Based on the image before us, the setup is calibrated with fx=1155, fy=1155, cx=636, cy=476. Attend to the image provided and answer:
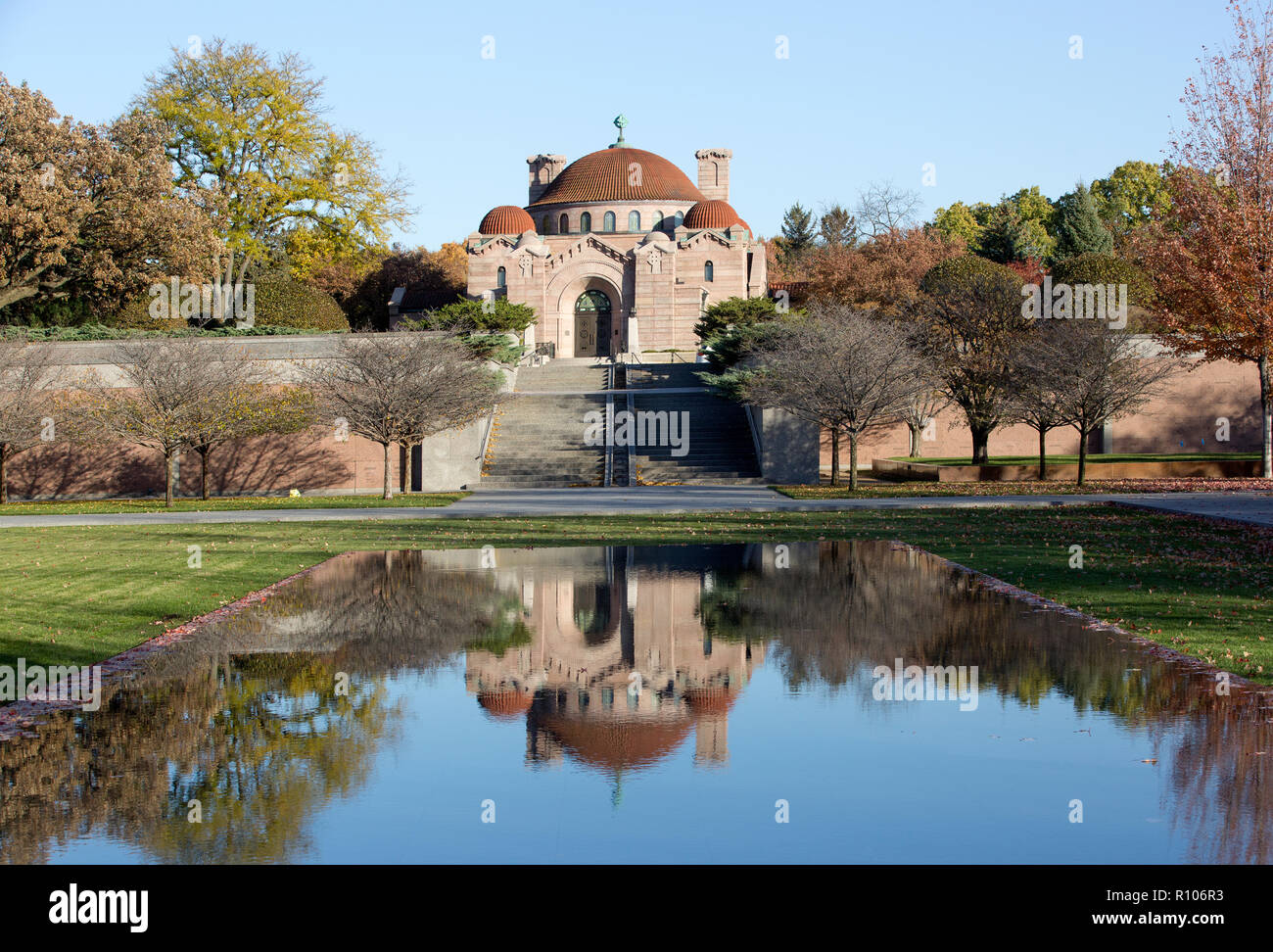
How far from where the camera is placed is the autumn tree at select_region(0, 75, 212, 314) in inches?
1486

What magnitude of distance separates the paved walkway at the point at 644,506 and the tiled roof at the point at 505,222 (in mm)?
36877

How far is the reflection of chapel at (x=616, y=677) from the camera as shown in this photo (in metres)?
8.05

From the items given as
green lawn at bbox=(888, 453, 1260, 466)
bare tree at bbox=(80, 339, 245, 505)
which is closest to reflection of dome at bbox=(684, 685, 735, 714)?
bare tree at bbox=(80, 339, 245, 505)

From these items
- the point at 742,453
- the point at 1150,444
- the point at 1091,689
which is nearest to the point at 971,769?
the point at 1091,689

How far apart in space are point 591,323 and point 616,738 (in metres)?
55.5

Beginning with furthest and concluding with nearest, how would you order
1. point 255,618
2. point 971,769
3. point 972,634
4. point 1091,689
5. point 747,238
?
point 747,238 → point 255,618 → point 972,634 → point 1091,689 → point 971,769

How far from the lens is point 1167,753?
24.8ft

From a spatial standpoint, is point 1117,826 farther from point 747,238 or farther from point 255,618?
point 747,238

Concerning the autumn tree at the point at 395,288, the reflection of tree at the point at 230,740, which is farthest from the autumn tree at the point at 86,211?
the reflection of tree at the point at 230,740

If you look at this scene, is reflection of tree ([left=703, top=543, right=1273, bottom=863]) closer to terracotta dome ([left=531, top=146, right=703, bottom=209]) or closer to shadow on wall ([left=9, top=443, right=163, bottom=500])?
shadow on wall ([left=9, top=443, right=163, bottom=500])

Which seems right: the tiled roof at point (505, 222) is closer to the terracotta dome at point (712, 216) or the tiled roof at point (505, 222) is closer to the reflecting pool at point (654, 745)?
the terracotta dome at point (712, 216)
